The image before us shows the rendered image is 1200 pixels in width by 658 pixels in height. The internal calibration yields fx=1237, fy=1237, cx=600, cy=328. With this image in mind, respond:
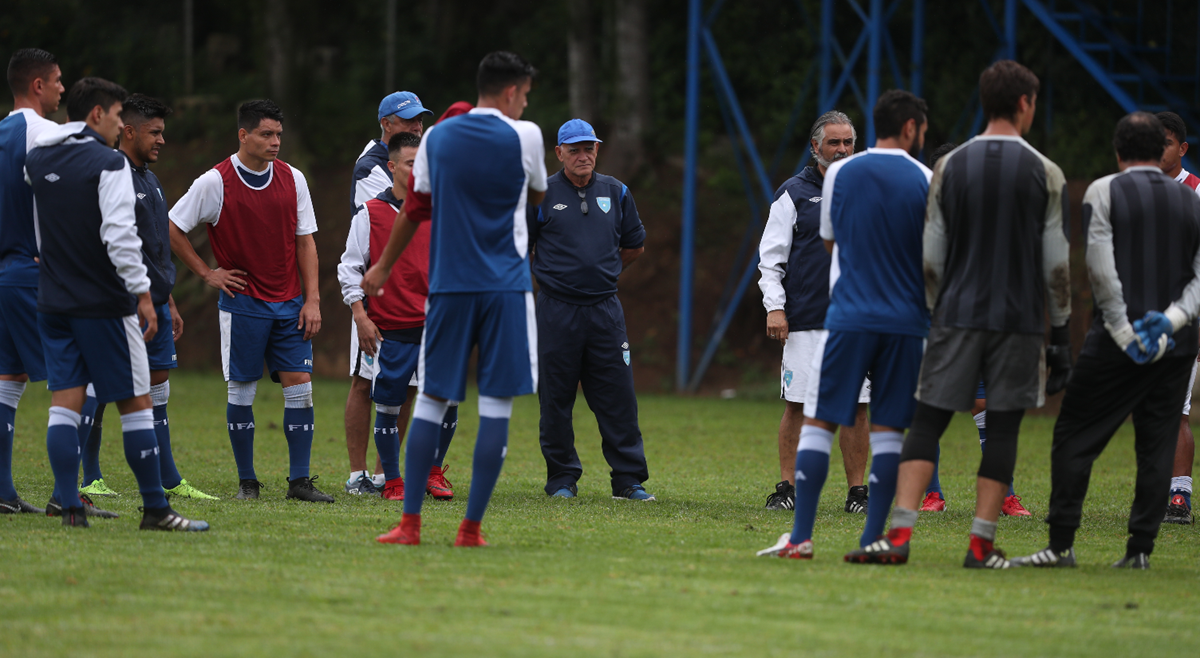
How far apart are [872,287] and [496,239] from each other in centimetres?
159

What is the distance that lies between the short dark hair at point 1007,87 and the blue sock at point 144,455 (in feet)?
13.0

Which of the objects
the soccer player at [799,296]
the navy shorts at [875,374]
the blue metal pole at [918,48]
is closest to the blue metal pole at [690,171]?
the blue metal pole at [918,48]

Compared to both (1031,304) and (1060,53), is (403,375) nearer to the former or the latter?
(1031,304)

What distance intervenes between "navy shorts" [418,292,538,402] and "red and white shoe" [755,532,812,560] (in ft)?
4.07

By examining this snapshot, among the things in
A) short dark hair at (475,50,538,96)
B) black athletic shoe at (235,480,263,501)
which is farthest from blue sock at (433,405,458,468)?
short dark hair at (475,50,538,96)

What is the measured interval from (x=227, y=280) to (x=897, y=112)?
3.81 meters

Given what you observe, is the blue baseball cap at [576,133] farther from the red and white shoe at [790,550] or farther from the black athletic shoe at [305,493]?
the red and white shoe at [790,550]

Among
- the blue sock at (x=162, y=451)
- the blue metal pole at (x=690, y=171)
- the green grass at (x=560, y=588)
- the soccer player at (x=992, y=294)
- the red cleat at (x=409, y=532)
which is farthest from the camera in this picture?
the blue metal pole at (x=690, y=171)

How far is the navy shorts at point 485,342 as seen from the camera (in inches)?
205

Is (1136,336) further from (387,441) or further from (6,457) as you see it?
(6,457)

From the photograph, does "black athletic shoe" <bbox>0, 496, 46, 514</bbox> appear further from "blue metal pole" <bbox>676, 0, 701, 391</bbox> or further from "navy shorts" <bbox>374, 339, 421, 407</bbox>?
"blue metal pole" <bbox>676, 0, 701, 391</bbox>

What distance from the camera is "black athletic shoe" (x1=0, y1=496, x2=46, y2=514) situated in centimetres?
621

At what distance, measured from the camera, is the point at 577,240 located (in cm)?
759

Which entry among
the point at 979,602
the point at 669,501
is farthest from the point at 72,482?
the point at 979,602
